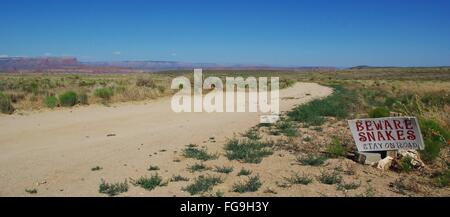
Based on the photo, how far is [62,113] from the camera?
17531 millimetres

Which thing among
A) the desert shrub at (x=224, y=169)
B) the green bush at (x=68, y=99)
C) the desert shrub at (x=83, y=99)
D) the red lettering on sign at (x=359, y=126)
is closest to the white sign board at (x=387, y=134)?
the red lettering on sign at (x=359, y=126)

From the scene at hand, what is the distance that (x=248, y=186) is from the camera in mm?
6773

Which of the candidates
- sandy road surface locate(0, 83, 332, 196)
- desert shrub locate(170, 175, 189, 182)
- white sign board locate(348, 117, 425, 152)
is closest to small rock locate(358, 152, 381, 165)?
white sign board locate(348, 117, 425, 152)

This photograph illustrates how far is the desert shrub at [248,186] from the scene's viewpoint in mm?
6687

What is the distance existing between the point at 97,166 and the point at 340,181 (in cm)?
444

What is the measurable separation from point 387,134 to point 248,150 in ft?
9.53

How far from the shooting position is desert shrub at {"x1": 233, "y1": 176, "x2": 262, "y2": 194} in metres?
6.69

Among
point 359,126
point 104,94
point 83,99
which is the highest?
point 359,126

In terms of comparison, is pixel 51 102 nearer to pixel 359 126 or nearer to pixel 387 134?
pixel 359 126

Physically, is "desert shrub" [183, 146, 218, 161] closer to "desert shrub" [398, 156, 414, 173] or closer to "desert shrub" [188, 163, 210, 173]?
"desert shrub" [188, 163, 210, 173]

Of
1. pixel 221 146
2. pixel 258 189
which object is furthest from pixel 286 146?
pixel 258 189

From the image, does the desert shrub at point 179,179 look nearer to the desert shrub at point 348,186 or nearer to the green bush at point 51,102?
the desert shrub at point 348,186

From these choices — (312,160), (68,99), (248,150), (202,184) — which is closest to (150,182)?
(202,184)

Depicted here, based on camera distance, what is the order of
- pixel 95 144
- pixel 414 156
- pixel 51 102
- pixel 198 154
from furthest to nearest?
1. pixel 51 102
2. pixel 95 144
3. pixel 198 154
4. pixel 414 156
